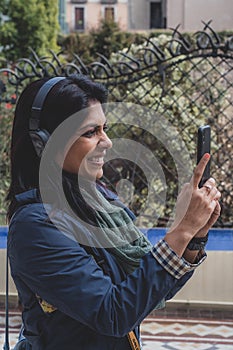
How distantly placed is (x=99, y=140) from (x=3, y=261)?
329cm

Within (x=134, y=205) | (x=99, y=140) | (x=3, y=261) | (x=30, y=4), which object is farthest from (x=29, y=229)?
(x=30, y=4)

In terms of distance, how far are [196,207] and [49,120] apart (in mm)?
328

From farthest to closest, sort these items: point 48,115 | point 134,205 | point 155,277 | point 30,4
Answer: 1. point 30,4
2. point 134,205
3. point 48,115
4. point 155,277

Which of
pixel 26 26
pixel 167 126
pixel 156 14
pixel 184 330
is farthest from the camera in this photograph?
pixel 156 14

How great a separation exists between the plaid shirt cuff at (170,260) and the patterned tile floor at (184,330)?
3.00 m

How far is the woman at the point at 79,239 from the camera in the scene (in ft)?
4.57

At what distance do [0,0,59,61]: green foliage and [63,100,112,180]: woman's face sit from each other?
1450 cm

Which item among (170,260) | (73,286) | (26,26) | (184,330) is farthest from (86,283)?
(26,26)

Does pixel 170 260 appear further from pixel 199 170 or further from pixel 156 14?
pixel 156 14

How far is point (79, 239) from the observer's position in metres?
1.47

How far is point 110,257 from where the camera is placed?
149cm

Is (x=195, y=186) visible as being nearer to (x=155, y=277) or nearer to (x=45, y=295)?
(x=155, y=277)

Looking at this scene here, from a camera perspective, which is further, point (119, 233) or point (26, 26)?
point (26, 26)

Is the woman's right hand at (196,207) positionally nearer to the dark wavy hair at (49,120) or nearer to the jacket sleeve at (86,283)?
the jacket sleeve at (86,283)
